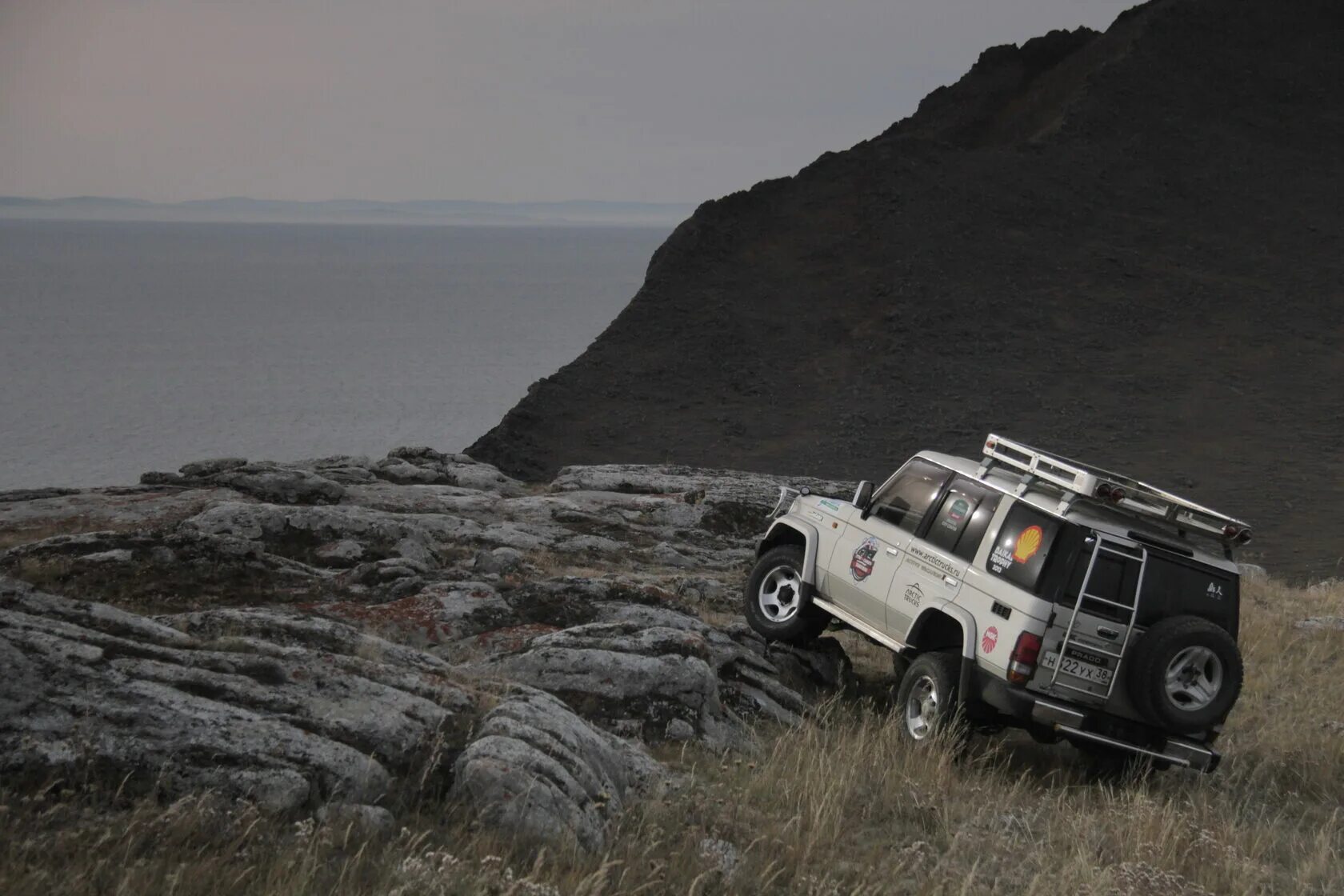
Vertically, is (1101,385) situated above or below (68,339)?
above

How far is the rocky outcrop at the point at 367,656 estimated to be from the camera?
6.27m

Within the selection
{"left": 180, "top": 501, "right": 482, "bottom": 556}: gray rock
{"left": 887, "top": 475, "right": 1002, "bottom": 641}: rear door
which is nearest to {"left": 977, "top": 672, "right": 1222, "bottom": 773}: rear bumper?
{"left": 887, "top": 475, "right": 1002, "bottom": 641}: rear door

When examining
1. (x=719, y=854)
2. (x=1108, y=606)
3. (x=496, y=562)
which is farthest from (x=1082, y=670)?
(x=496, y=562)

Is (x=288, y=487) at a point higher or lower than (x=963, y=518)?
lower

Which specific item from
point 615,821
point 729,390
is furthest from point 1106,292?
point 615,821

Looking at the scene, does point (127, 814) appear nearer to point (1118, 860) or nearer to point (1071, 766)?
point (1118, 860)

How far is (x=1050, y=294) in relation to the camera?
60219mm

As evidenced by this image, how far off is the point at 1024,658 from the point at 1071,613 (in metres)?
0.54

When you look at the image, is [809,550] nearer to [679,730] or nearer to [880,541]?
[880,541]

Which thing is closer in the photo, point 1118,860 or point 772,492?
point 1118,860

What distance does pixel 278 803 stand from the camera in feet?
19.8

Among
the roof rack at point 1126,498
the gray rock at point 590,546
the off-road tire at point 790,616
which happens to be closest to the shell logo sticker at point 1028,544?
the roof rack at point 1126,498

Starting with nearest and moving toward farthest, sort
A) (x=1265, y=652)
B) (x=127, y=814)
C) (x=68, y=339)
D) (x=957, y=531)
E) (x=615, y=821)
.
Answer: (x=127, y=814) → (x=615, y=821) → (x=957, y=531) → (x=1265, y=652) → (x=68, y=339)

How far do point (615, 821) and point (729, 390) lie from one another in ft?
157
